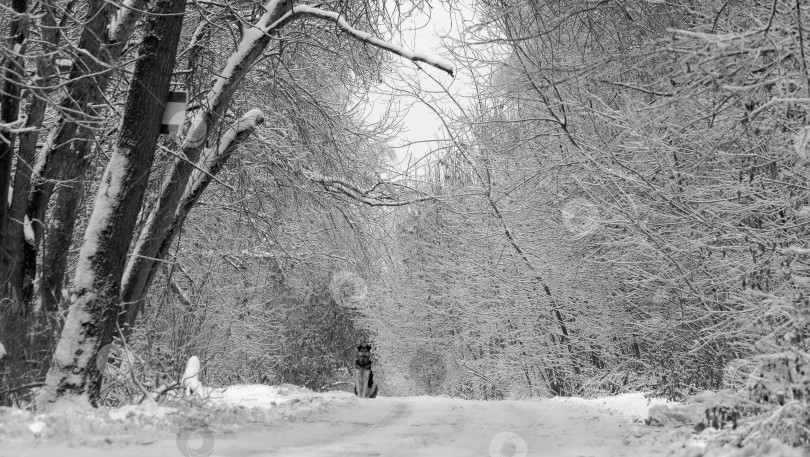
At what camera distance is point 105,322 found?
17.6 ft

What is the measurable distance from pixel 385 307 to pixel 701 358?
2099cm

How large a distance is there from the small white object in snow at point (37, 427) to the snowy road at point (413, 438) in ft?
0.98

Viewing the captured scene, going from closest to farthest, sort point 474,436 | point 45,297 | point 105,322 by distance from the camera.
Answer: point 474,436, point 105,322, point 45,297

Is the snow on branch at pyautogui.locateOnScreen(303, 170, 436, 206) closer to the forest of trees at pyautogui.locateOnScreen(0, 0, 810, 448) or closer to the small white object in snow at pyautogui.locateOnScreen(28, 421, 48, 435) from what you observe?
the forest of trees at pyautogui.locateOnScreen(0, 0, 810, 448)

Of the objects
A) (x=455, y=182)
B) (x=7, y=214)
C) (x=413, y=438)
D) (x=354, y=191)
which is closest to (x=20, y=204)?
(x=7, y=214)

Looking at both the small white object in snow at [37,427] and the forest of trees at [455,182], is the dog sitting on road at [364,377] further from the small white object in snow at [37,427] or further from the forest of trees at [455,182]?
the small white object in snow at [37,427]

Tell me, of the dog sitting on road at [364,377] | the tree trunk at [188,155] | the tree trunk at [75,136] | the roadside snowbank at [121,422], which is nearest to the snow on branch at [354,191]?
the tree trunk at [188,155]

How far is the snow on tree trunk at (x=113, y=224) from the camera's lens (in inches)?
202

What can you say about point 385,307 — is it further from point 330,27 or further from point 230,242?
point 330,27

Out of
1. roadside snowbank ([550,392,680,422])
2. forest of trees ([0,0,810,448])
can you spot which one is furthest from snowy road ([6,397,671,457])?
forest of trees ([0,0,810,448])

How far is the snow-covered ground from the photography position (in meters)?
3.55

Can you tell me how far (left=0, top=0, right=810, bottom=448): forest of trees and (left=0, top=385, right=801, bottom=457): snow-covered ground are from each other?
796mm

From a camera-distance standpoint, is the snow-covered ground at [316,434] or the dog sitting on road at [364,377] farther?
the dog sitting on road at [364,377]

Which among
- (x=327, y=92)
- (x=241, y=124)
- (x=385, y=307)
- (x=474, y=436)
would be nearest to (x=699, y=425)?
(x=474, y=436)
